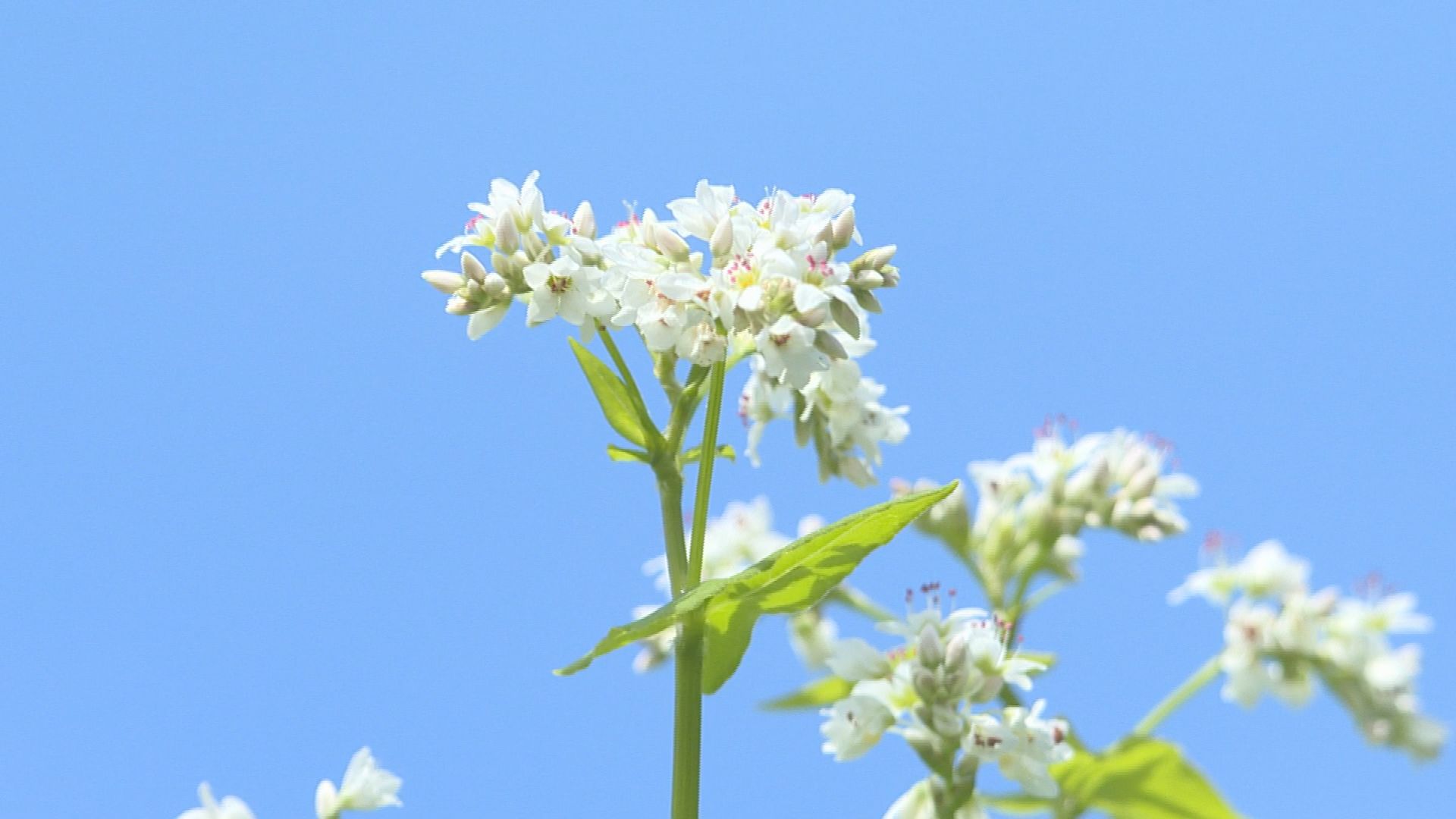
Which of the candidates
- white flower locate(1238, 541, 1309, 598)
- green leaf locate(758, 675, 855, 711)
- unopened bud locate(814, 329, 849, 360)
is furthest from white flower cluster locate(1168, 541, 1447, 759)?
unopened bud locate(814, 329, 849, 360)

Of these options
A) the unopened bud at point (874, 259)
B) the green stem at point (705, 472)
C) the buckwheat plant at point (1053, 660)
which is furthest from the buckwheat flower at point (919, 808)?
the unopened bud at point (874, 259)

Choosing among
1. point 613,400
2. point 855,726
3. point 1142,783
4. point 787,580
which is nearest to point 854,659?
point 855,726

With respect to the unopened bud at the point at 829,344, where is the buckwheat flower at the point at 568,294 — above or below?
above

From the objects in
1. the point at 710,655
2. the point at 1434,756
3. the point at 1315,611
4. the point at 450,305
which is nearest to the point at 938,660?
the point at 710,655

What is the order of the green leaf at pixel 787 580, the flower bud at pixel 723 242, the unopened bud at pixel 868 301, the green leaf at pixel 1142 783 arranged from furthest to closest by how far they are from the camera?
the green leaf at pixel 1142 783, the unopened bud at pixel 868 301, the flower bud at pixel 723 242, the green leaf at pixel 787 580

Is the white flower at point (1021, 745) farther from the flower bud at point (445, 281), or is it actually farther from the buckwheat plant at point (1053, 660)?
the flower bud at point (445, 281)
